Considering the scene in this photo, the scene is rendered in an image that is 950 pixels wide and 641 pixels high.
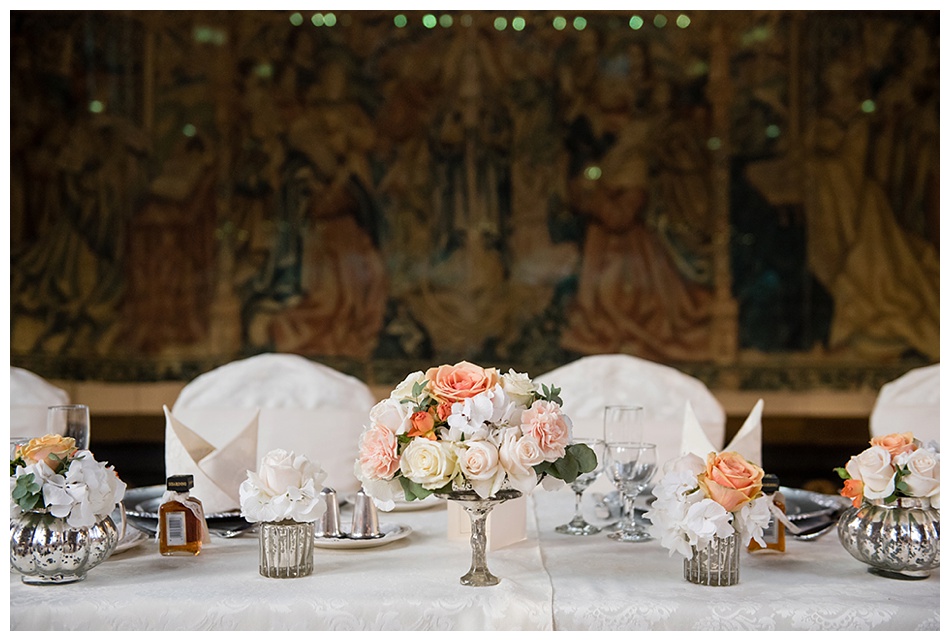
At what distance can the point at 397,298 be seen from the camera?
6.41 meters

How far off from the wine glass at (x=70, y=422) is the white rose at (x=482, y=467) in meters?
0.92

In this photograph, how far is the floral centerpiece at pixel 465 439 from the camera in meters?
1.62

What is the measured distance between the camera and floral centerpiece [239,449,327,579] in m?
1.77

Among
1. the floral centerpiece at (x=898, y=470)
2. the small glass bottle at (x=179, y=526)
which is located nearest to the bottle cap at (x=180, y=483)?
the small glass bottle at (x=179, y=526)

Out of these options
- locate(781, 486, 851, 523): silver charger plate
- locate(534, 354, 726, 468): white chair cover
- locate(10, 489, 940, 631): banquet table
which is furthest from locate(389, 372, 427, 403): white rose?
locate(534, 354, 726, 468): white chair cover

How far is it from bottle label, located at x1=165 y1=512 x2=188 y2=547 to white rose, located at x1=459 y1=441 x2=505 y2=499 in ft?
2.19

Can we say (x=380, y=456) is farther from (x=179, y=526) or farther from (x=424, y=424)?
(x=179, y=526)

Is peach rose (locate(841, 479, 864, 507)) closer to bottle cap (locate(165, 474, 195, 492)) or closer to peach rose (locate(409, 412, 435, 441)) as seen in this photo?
peach rose (locate(409, 412, 435, 441))

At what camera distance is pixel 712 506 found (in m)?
1.73

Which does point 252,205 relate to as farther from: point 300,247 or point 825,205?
point 825,205

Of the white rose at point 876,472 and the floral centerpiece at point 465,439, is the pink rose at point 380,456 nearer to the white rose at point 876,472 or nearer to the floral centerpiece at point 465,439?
the floral centerpiece at point 465,439

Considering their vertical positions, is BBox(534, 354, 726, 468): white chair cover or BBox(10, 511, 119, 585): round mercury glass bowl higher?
BBox(534, 354, 726, 468): white chair cover

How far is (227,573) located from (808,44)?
226 inches

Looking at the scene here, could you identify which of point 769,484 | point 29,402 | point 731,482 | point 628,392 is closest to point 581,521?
point 769,484
